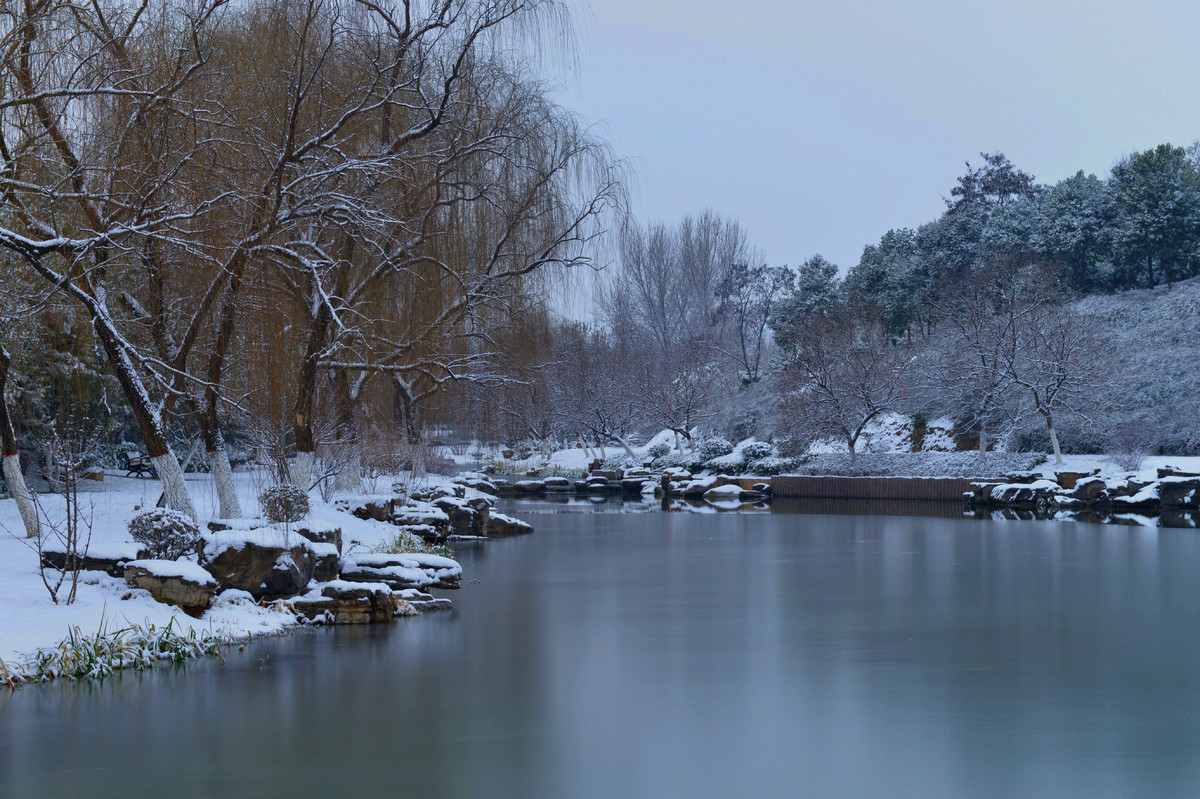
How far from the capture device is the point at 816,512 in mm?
29938

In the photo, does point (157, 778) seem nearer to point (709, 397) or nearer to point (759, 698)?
point (759, 698)

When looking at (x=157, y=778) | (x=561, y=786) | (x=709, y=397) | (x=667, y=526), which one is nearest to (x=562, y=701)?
(x=561, y=786)

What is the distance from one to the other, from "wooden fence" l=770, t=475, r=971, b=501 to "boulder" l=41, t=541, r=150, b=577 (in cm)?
2723

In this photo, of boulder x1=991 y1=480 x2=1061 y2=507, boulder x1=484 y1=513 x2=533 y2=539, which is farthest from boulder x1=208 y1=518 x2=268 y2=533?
boulder x1=991 y1=480 x2=1061 y2=507

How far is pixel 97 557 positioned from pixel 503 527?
1432 centimetres

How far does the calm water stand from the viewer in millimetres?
6320

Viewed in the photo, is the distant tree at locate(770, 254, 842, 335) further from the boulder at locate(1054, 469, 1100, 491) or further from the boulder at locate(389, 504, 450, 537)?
the boulder at locate(389, 504, 450, 537)

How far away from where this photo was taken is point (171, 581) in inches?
400

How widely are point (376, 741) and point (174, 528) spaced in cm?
490

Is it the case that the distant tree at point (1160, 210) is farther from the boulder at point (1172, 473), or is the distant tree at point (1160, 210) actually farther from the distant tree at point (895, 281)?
the boulder at point (1172, 473)

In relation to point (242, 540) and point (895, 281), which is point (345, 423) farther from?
point (895, 281)

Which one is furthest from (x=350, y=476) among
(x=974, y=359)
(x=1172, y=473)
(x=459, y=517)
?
(x=974, y=359)

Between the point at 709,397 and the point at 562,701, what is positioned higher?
the point at 709,397

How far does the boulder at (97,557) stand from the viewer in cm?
1016
